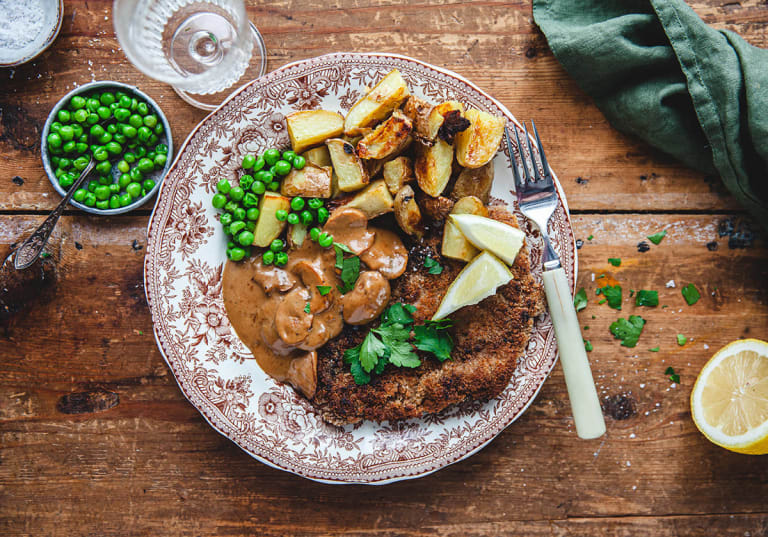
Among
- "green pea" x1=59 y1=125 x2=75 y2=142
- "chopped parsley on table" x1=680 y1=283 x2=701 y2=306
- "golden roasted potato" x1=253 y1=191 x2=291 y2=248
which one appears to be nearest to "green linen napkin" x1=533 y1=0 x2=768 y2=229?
"chopped parsley on table" x1=680 y1=283 x2=701 y2=306

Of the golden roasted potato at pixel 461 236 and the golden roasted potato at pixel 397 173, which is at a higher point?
the golden roasted potato at pixel 397 173

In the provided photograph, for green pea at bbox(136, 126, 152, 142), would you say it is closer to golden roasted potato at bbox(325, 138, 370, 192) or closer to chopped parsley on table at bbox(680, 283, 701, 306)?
golden roasted potato at bbox(325, 138, 370, 192)

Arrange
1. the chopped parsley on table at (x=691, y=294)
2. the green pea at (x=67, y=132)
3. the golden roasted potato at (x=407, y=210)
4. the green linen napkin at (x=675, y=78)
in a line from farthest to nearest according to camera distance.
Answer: the chopped parsley on table at (x=691, y=294) < the green pea at (x=67, y=132) < the green linen napkin at (x=675, y=78) < the golden roasted potato at (x=407, y=210)

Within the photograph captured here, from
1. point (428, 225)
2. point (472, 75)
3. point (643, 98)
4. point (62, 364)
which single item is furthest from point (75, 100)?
point (643, 98)

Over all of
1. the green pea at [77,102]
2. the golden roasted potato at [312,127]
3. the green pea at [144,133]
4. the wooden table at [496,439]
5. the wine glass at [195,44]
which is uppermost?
the wine glass at [195,44]

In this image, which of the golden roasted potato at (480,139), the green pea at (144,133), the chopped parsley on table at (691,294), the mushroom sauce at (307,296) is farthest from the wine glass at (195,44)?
the chopped parsley on table at (691,294)

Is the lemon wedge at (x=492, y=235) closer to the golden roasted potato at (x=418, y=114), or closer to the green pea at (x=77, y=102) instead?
the golden roasted potato at (x=418, y=114)
